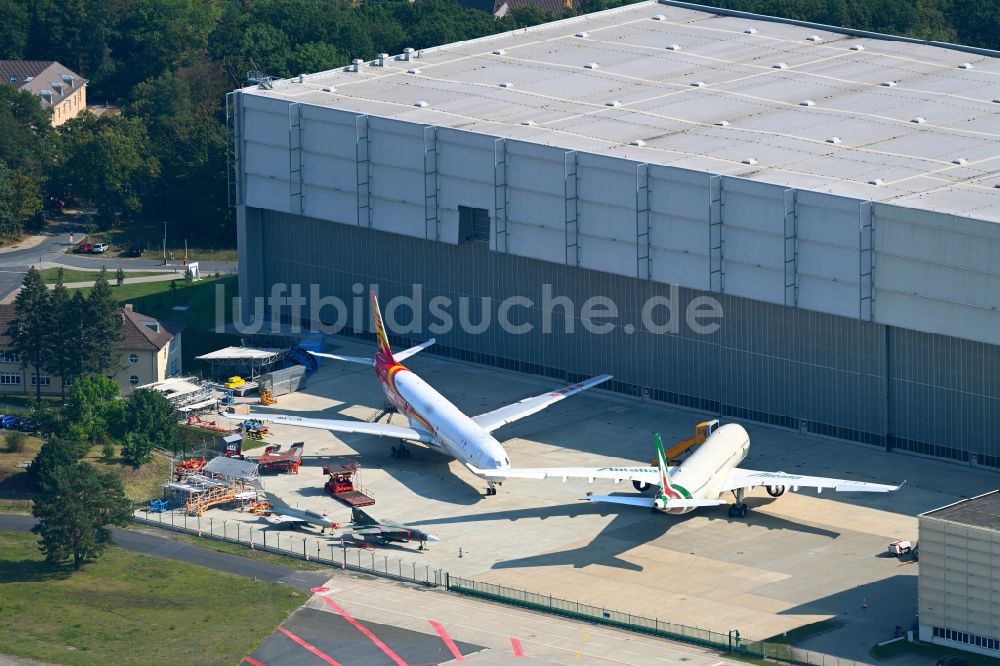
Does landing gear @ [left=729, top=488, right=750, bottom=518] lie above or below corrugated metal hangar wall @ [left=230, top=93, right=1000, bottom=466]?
below

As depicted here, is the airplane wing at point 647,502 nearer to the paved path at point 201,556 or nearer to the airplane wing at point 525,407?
the paved path at point 201,556

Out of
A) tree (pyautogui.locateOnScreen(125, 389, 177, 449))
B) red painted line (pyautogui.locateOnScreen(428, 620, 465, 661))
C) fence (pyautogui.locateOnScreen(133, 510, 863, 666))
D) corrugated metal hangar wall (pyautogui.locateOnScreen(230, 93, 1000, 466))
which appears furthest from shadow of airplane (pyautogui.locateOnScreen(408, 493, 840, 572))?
tree (pyautogui.locateOnScreen(125, 389, 177, 449))

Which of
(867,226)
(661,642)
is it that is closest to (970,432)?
(867,226)

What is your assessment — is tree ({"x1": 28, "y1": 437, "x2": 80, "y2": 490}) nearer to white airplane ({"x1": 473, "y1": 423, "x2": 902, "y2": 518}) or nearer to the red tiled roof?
the red tiled roof

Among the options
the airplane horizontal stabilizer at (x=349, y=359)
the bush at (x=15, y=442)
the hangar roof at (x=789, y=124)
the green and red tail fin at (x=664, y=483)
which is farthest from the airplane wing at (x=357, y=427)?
the hangar roof at (x=789, y=124)

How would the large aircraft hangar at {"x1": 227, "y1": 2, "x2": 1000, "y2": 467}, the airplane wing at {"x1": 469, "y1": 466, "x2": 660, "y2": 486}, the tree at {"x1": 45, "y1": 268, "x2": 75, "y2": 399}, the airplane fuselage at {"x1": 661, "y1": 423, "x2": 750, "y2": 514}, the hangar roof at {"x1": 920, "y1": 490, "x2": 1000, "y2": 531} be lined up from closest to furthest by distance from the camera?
the hangar roof at {"x1": 920, "y1": 490, "x2": 1000, "y2": 531}, the airplane fuselage at {"x1": 661, "y1": 423, "x2": 750, "y2": 514}, the airplane wing at {"x1": 469, "y1": 466, "x2": 660, "y2": 486}, the large aircraft hangar at {"x1": 227, "y1": 2, "x2": 1000, "y2": 467}, the tree at {"x1": 45, "y1": 268, "x2": 75, "y2": 399}

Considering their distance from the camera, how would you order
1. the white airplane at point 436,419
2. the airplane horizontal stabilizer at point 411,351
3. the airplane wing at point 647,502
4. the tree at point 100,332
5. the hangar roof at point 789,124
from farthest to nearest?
the tree at point 100,332, the airplane horizontal stabilizer at point 411,351, the hangar roof at point 789,124, the white airplane at point 436,419, the airplane wing at point 647,502
